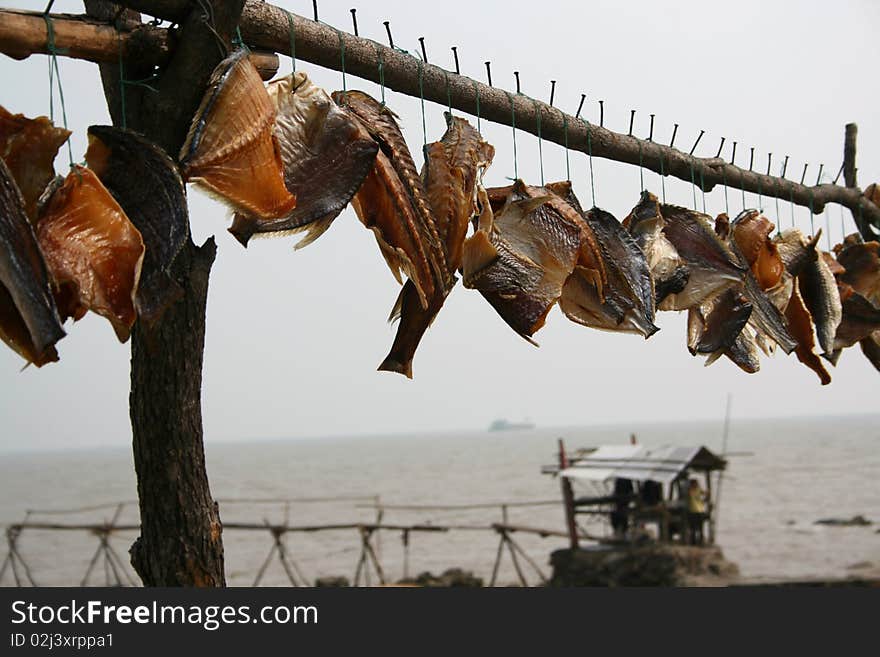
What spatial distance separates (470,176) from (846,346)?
125 inches

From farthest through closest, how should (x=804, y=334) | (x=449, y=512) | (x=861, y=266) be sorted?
(x=449, y=512) → (x=861, y=266) → (x=804, y=334)

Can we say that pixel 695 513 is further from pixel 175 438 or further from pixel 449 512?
pixel 449 512

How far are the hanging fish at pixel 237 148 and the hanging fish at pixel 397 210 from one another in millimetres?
335

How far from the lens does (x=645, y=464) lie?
68.0 ft

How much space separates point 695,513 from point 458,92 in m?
19.0

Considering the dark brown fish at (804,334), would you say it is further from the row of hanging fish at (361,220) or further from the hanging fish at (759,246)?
the row of hanging fish at (361,220)

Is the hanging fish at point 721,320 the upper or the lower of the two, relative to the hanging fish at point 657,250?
lower

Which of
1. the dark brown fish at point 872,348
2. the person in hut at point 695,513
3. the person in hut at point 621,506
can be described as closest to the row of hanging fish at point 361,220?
the dark brown fish at point 872,348

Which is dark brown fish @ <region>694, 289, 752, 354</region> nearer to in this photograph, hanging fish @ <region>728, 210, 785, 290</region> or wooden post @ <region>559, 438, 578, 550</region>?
hanging fish @ <region>728, 210, 785, 290</region>

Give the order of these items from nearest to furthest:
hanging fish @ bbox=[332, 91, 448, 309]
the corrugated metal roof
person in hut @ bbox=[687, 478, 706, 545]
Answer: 1. hanging fish @ bbox=[332, 91, 448, 309]
2. the corrugated metal roof
3. person in hut @ bbox=[687, 478, 706, 545]

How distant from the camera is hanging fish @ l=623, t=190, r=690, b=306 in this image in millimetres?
3647

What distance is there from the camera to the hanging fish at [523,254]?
274 cm

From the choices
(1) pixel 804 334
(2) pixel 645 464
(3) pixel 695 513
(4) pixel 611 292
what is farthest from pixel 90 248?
(3) pixel 695 513

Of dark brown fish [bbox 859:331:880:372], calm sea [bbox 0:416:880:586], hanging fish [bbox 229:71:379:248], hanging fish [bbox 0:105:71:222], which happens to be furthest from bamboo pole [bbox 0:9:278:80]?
calm sea [bbox 0:416:880:586]
